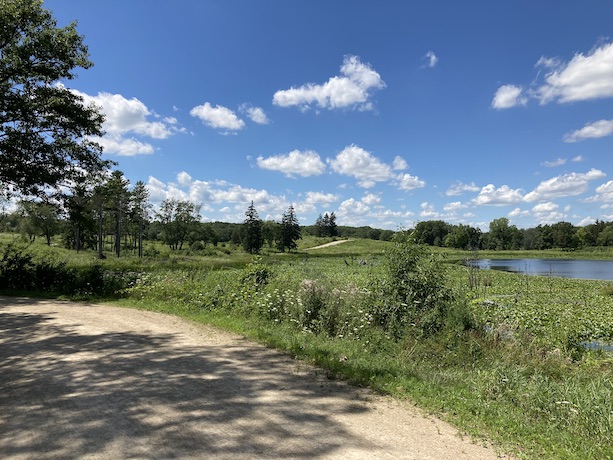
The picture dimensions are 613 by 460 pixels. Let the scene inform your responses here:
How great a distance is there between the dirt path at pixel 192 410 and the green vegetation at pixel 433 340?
2.27 ft

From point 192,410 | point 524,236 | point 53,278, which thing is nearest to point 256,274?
point 192,410

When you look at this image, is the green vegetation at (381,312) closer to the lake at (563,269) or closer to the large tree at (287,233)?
the lake at (563,269)

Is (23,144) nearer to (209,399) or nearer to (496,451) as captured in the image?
(209,399)

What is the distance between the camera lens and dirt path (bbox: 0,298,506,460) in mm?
3881

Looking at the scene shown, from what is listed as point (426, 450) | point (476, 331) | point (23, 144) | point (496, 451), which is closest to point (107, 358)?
point (426, 450)

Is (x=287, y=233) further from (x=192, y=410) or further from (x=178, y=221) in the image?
(x=192, y=410)

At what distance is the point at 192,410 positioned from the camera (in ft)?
15.4

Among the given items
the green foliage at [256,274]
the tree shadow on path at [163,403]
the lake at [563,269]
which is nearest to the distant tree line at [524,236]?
the lake at [563,269]

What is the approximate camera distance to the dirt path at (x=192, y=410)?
3.88 m

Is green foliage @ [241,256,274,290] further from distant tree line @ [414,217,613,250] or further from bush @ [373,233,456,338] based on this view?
distant tree line @ [414,217,613,250]

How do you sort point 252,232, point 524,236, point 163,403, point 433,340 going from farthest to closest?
point 524,236, point 252,232, point 433,340, point 163,403

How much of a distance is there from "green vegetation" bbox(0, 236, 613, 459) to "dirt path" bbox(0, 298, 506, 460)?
692mm

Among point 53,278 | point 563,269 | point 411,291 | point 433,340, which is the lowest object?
point 563,269

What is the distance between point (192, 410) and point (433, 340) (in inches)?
235
